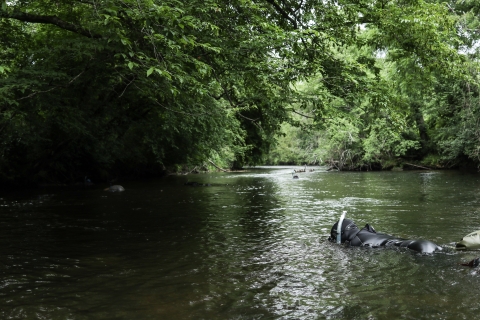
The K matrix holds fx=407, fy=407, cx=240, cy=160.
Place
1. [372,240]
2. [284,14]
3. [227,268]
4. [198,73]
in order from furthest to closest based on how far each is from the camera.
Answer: [284,14] → [198,73] → [372,240] → [227,268]

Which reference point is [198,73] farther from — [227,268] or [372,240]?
[372,240]

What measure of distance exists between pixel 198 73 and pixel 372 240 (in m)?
5.37

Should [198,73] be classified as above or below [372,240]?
above

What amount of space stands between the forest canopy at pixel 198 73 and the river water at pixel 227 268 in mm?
3114

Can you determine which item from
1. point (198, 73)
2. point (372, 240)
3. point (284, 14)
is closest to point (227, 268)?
point (372, 240)

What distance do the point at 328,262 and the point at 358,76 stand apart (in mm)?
6222

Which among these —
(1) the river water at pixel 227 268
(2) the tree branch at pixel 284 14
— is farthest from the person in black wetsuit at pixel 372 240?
(2) the tree branch at pixel 284 14

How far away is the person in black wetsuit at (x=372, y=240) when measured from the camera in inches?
284

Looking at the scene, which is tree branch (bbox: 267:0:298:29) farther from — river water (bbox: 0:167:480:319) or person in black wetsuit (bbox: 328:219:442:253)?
person in black wetsuit (bbox: 328:219:442:253)

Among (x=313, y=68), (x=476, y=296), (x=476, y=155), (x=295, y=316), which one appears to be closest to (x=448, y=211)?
(x=313, y=68)

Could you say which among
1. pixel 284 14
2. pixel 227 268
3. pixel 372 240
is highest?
pixel 284 14

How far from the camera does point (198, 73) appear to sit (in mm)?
9664

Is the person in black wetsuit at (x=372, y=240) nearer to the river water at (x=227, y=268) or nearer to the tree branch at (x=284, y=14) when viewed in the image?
the river water at (x=227, y=268)

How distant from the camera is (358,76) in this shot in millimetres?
11203
